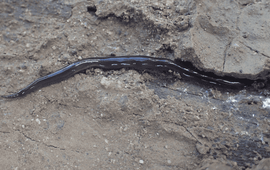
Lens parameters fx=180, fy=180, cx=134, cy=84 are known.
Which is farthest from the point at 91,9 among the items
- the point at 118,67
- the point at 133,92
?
the point at 133,92

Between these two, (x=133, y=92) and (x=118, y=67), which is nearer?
(x=133, y=92)

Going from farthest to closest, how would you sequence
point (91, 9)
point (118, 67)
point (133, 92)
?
point (91, 9) < point (118, 67) < point (133, 92)

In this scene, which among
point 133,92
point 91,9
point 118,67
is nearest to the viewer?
point 133,92

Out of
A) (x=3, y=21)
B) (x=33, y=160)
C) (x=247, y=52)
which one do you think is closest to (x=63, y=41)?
(x=3, y=21)

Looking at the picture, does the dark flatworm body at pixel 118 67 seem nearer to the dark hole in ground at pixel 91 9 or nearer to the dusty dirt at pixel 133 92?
the dusty dirt at pixel 133 92

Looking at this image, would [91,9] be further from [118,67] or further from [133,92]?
[133,92]

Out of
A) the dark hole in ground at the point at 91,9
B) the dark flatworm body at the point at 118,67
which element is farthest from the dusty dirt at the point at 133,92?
the dark flatworm body at the point at 118,67
